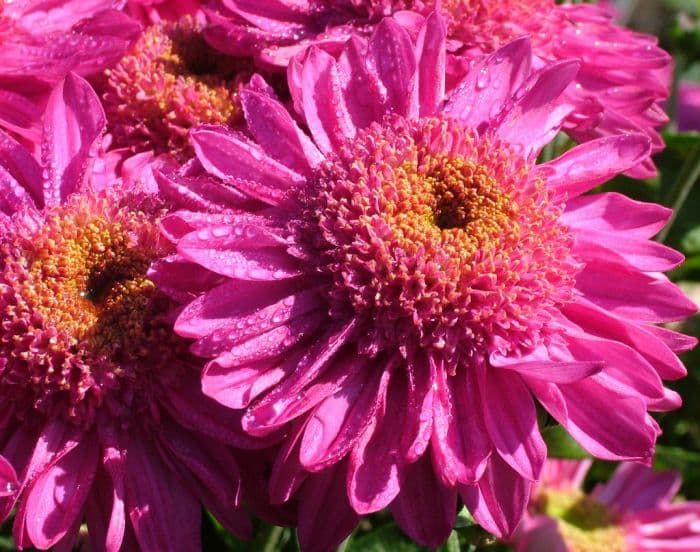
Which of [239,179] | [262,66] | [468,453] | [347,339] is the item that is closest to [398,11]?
[262,66]

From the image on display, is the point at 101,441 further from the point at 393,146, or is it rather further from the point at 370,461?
the point at 393,146

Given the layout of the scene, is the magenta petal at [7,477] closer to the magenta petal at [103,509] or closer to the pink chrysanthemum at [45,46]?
the magenta petal at [103,509]

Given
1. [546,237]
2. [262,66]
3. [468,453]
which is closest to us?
[468,453]

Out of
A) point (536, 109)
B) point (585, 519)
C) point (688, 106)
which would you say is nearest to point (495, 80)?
point (536, 109)

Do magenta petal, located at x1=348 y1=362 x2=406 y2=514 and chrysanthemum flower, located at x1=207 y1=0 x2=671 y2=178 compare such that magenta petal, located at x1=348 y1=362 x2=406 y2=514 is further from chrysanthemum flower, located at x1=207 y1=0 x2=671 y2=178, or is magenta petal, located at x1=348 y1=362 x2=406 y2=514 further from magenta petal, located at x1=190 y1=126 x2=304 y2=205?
chrysanthemum flower, located at x1=207 y1=0 x2=671 y2=178

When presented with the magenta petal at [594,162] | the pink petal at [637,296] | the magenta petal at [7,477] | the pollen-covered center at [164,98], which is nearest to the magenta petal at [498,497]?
the pink petal at [637,296]

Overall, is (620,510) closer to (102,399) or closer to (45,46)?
(102,399)

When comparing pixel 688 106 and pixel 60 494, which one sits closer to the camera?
pixel 60 494
